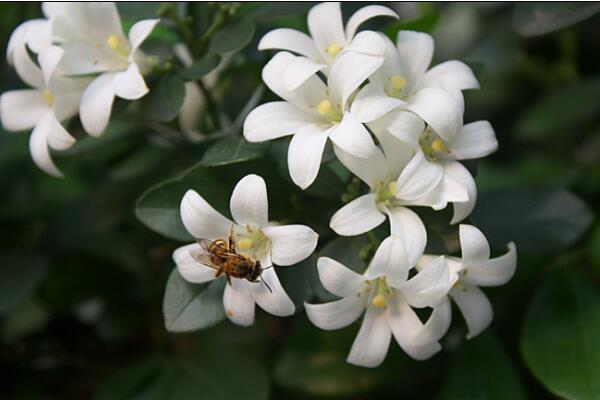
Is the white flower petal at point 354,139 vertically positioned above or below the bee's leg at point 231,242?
above

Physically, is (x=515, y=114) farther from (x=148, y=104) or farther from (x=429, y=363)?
(x=148, y=104)

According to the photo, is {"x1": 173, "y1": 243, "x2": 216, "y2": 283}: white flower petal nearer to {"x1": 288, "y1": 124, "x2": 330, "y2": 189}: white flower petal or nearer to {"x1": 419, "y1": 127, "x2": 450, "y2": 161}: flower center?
{"x1": 288, "y1": 124, "x2": 330, "y2": 189}: white flower petal

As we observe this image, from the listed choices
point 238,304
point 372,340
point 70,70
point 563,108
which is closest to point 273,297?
point 238,304

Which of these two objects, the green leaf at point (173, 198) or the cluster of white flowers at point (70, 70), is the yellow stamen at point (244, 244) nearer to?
the green leaf at point (173, 198)

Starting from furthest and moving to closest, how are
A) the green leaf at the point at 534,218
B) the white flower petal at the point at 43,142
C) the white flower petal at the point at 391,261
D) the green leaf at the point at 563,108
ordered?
the green leaf at the point at 563,108
the green leaf at the point at 534,218
the white flower petal at the point at 43,142
the white flower petal at the point at 391,261

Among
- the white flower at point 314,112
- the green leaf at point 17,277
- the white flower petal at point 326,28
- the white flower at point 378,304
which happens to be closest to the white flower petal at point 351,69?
the white flower at point 314,112

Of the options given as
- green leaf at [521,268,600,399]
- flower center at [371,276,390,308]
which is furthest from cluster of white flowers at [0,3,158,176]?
green leaf at [521,268,600,399]
